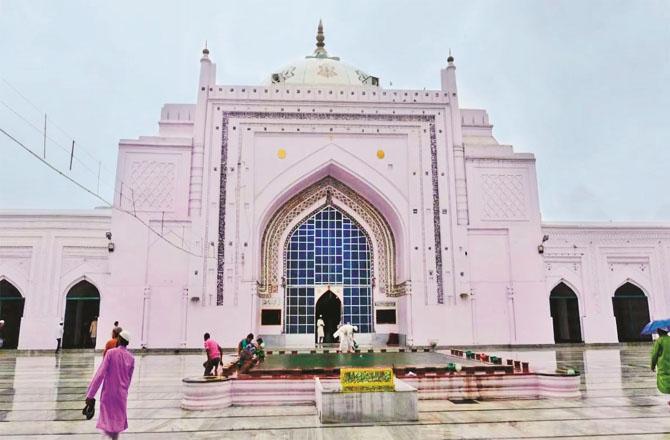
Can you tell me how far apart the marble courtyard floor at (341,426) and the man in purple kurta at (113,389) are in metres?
0.96

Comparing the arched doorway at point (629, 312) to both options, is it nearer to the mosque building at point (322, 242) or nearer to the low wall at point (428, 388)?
the mosque building at point (322, 242)

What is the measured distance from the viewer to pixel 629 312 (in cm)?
1478

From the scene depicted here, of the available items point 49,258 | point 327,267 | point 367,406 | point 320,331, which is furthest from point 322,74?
point 367,406

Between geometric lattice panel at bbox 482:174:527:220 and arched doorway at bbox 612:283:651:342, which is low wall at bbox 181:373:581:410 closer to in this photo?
geometric lattice panel at bbox 482:174:527:220

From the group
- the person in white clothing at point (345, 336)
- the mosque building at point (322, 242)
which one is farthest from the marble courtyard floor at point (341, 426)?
the mosque building at point (322, 242)

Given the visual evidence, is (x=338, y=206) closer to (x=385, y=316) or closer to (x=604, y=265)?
(x=385, y=316)

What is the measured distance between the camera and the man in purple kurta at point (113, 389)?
3035 millimetres

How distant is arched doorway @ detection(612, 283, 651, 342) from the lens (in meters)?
14.7

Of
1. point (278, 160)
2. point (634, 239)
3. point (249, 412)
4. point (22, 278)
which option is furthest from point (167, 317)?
point (634, 239)

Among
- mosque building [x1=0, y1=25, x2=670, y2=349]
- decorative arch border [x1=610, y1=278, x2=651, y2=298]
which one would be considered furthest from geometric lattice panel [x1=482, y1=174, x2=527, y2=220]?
decorative arch border [x1=610, y1=278, x2=651, y2=298]

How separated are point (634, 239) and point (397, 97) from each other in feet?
27.1

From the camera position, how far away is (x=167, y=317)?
41.1 feet

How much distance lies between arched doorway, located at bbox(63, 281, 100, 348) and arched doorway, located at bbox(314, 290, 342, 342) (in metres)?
6.07

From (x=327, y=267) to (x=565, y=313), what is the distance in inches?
283
